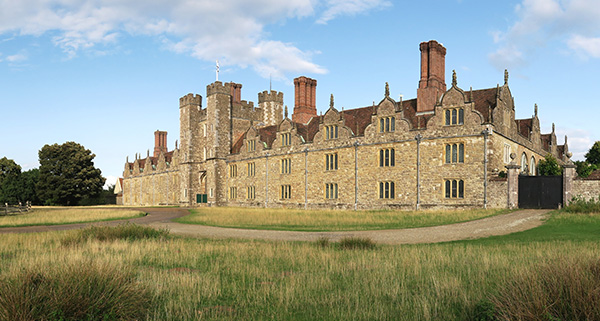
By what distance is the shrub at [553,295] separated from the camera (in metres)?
5.62

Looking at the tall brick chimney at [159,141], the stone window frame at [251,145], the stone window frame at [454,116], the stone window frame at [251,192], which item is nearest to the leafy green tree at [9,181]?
the tall brick chimney at [159,141]

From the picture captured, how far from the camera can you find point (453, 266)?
32.7ft

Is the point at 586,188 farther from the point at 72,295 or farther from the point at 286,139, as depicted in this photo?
the point at 72,295

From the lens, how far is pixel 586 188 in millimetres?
28484

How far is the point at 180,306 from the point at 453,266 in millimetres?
6298

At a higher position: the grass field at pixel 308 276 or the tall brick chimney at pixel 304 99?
the tall brick chimney at pixel 304 99

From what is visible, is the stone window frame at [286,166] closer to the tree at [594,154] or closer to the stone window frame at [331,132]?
the stone window frame at [331,132]

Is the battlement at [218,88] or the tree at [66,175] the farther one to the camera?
the tree at [66,175]

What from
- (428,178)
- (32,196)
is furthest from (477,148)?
(32,196)

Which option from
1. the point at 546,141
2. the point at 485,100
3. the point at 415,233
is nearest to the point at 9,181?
the point at 485,100

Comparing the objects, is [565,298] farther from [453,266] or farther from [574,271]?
[453,266]

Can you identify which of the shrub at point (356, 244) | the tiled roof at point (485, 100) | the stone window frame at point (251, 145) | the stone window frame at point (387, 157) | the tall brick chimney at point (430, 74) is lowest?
the shrub at point (356, 244)

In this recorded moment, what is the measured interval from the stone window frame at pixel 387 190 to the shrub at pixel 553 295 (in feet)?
102

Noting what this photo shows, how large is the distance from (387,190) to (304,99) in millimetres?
18867
